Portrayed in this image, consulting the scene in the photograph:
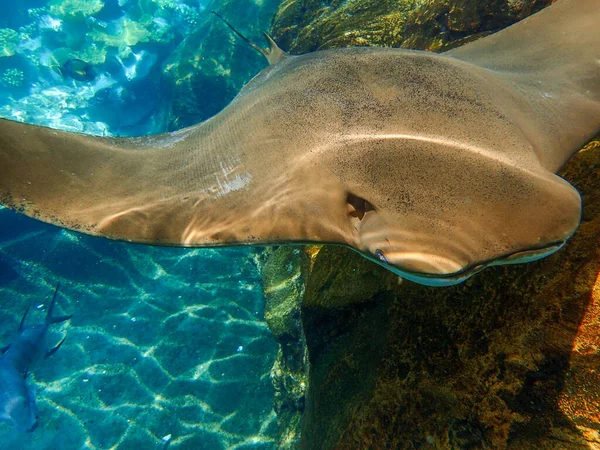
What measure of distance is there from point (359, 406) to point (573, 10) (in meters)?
3.92

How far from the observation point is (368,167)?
5.96ft

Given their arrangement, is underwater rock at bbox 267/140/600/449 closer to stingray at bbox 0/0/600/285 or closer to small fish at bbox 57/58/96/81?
stingray at bbox 0/0/600/285

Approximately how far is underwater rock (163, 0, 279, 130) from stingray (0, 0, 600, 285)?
1295 cm

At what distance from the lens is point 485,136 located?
180cm

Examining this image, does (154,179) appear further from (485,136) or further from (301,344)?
(301,344)

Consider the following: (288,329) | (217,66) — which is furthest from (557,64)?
(217,66)

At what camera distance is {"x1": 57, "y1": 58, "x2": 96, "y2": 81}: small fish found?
1755 centimetres

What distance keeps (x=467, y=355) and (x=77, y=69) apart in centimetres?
2247

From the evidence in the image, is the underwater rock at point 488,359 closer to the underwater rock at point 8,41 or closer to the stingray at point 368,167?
the stingray at point 368,167

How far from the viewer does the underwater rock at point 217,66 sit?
14180 mm

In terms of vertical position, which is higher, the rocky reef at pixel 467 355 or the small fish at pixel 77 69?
the small fish at pixel 77 69

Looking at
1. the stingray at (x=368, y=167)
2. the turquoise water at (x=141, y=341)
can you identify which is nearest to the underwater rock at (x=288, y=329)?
the turquoise water at (x=141, y=341)

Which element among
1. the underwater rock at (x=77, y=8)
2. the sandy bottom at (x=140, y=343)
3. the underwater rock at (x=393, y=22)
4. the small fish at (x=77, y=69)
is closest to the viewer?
the underwater rock at (x=393, y=22)

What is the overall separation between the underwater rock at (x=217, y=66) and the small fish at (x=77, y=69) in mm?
5983
